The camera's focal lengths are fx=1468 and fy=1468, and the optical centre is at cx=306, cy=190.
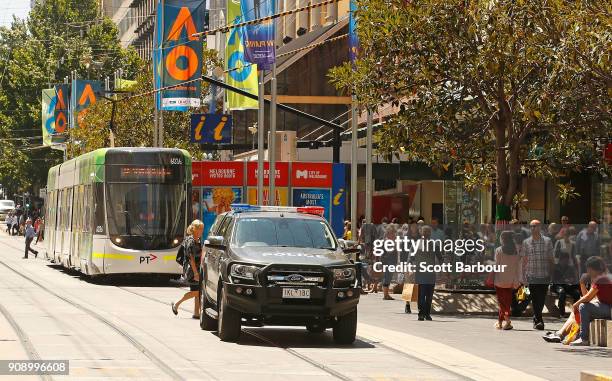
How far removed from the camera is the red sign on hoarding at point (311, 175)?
137ft

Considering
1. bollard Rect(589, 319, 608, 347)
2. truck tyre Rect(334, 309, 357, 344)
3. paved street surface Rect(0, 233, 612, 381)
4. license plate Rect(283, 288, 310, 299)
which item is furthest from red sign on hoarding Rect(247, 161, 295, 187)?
license plate Rect(283, 288, 310, 299)

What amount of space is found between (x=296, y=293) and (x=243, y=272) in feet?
2.57

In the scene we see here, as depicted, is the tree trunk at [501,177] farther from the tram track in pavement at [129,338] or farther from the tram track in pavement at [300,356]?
the tram track in pavement at [129,338]

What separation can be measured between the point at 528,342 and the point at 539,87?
7871mm

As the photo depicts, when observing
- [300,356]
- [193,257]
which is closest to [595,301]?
[300,356]

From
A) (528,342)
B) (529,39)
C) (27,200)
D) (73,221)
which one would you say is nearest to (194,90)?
(73,221)

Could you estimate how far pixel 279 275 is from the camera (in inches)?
765

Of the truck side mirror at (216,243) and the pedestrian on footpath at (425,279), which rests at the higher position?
the truck side mirror at (216,243)

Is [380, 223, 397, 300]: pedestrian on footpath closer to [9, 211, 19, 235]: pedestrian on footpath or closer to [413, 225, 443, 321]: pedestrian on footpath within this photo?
[413, 225, 443, 321]: pedestrian on footpath

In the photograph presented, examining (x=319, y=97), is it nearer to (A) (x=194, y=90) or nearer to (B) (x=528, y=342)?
(A) (x=194, y=90)

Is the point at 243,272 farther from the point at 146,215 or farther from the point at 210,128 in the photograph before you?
the point at 210,128

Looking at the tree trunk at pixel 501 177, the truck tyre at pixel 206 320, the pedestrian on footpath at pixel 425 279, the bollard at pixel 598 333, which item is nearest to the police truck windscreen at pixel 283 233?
the truck tyre at pixel 206 320

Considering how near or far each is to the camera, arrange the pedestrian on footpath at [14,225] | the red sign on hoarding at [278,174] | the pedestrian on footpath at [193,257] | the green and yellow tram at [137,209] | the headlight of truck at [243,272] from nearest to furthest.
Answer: the headlight of truck at [243,272] → the pedestrian on footpath at [193,257] → the green and yellow tram at [137,209] → the red sign on hoarding at [278,174] → the pedestrian on footpath at [14,225]

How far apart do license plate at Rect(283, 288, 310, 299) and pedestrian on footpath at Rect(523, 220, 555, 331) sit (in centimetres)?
609
